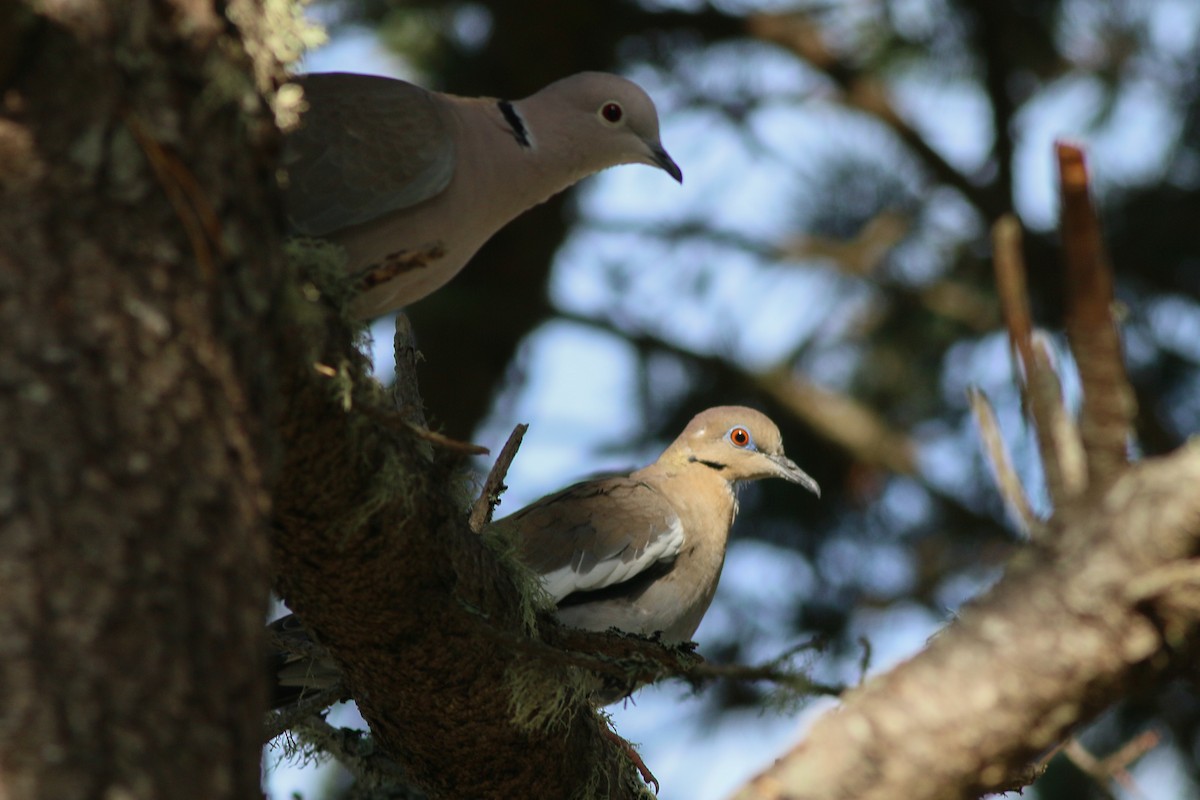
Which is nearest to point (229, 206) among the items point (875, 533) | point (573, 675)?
point (573, 675)

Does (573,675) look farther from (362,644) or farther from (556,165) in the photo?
(556,165)

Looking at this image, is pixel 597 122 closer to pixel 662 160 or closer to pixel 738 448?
pixel 662 160

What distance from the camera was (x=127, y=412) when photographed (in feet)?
5.37

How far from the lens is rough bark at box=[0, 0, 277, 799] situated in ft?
5.03

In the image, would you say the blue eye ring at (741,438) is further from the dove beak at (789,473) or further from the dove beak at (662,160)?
the dove beak at (662,160)

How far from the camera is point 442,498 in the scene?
261cm

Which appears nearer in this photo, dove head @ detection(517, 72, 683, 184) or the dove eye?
dove head @ detection(517, 72, 683, 184)

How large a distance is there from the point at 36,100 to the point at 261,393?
451 mm

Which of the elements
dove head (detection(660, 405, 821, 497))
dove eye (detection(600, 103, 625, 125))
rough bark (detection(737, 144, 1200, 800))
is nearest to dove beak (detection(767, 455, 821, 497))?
dove head (detection(660, 405, 821, 497))

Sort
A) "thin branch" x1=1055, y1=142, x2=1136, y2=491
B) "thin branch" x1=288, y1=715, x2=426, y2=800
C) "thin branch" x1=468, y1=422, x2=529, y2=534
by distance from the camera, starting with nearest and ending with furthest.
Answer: "thin branch" x1=1055, y1=142, x2=1136, y2=491, "thin branch" x1=468, y1=422, x2=529, y2=534, "thin branch" x1=288, y1=715, x2=426, y2=800

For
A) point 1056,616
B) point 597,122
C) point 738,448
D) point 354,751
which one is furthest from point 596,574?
point 1056,616

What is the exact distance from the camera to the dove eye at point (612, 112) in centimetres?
397

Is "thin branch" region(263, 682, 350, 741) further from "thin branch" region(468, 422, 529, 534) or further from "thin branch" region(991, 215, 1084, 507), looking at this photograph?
"thin branch" region(991, 215, 1084, 507)

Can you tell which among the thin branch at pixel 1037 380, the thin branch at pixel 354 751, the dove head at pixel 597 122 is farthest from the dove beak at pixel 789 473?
the thin branch at pixel 1037 380
